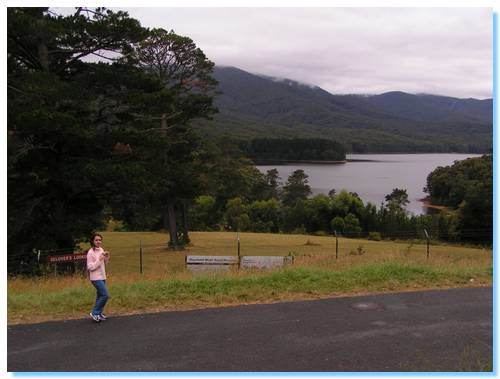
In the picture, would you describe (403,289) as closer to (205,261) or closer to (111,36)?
(205,261)

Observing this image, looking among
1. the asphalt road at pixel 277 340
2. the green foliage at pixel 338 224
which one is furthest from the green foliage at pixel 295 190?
the asphalt road at pixel 277 340

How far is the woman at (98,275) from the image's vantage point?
7055 mm

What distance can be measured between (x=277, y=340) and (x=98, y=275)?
2.80m

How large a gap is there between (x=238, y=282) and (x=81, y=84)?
11.5 m

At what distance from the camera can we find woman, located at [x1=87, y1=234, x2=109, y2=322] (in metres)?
7.05

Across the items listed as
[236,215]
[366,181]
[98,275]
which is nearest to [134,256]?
[98,275]

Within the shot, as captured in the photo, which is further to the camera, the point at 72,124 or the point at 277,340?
the point at 72,124

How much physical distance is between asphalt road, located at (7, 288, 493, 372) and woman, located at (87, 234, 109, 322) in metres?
0.18

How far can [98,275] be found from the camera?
7.26 m

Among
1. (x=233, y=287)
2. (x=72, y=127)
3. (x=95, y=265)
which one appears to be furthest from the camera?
(x=72, y=127)

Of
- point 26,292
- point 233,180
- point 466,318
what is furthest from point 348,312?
point 233,180

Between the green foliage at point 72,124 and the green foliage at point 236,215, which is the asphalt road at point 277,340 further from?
the green foliage at point 236,215

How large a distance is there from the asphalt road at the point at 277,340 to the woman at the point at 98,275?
18 cm

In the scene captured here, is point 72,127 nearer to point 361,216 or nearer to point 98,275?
point 98,275
